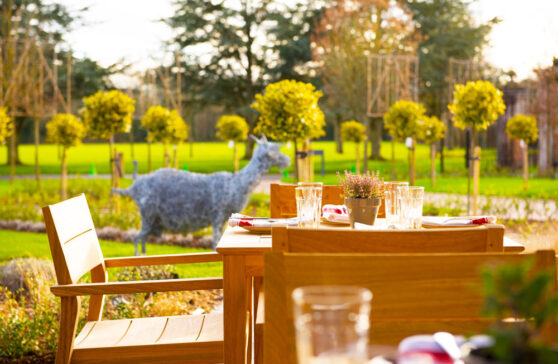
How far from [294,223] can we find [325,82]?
24.3 metres

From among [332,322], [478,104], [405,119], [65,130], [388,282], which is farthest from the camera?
[405,119]

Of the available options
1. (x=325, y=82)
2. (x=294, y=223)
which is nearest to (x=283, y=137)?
(x=294, y=223)

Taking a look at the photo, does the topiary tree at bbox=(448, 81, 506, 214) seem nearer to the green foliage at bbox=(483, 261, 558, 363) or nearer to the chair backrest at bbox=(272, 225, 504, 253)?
the chair backrest at bbox=(272, 225, 504, 253)

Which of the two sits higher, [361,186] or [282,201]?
[361,186]

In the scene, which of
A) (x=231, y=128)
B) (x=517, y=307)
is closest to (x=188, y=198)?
(x=517, y=307)

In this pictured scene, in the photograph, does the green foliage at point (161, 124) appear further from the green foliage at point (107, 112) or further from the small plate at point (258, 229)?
the small plate at point (258, 229)

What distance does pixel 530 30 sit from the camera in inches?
707

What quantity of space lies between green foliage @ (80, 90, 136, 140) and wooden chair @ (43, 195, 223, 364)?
7.81 meters

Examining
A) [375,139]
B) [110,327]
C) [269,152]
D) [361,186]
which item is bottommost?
[110,327]

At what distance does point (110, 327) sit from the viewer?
2.70 metres

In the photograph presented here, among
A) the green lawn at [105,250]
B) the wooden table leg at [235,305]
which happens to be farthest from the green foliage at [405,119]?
the wooden table leg at [235,305]

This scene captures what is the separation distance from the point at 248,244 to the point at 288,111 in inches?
215

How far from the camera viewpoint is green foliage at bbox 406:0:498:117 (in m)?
28.8

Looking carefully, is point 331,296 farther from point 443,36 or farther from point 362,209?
point 443,36
